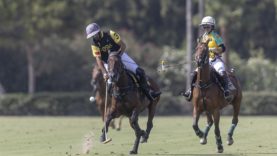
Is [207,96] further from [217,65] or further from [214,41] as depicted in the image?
[214,41]

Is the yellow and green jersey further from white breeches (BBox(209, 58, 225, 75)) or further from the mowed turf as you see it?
the mowed turf

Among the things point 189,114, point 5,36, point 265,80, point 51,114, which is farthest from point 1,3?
point 265,80

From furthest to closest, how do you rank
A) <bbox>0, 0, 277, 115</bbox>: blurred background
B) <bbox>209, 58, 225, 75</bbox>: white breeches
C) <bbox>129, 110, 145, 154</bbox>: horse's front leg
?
<bbox>0, 0, 277, 115</bbox>: blurred background < <bbox>209, 58, 225, 75</bbox>: white breeches < <bbox>129, 110, 145, 154</bbox>: horse's front leg

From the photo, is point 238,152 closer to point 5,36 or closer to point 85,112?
point 85,112

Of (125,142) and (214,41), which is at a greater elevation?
(214,41)

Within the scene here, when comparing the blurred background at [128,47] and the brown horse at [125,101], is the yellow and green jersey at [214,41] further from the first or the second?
the blurred background at [128,47]

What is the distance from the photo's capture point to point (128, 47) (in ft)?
193

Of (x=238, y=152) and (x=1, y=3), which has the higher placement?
(x=1, y=3)

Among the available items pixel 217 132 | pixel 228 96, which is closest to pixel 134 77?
pixel 217 132

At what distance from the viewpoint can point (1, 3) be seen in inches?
1879

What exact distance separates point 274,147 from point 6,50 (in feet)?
123

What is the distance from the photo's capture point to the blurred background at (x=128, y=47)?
44.0 metres

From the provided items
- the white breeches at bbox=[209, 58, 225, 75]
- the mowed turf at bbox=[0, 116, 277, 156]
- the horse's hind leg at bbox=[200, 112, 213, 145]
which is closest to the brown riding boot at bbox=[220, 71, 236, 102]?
the white breeches at bbox=[209, 58, 225, 75]

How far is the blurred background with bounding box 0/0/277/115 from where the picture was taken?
44000 mm
